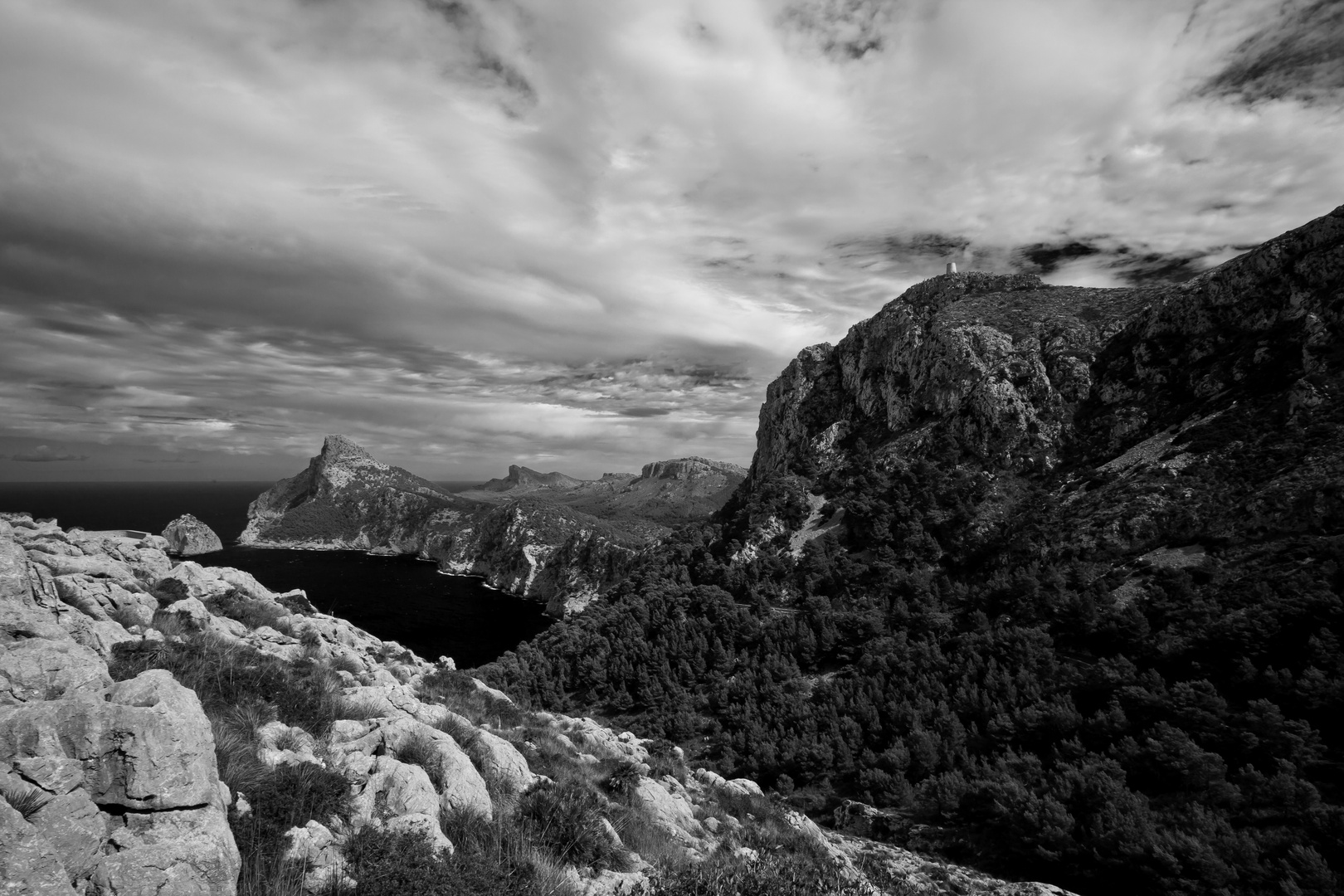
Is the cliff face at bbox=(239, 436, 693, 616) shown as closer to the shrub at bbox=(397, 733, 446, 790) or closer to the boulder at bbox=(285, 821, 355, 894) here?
the shrub at bbox=(397, 733, 446, 790)

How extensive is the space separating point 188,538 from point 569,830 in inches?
8307

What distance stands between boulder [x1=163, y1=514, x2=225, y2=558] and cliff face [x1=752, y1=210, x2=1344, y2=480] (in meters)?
177

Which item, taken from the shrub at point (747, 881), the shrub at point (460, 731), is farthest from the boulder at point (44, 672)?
the shrub at point (747, 881)

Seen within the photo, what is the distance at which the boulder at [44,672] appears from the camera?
247 inches

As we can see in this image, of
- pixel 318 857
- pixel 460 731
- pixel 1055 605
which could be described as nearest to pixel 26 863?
pixel 318 857

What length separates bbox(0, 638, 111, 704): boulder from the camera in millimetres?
6270

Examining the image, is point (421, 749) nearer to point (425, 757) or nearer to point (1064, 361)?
point (425, 757)

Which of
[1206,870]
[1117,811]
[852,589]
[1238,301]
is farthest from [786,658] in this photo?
[1238,301]

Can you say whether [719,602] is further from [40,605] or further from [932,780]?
[40,605]

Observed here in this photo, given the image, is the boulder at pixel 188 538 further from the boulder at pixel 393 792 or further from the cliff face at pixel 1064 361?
the boulder at pixel 393 792

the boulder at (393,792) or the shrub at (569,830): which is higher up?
the boulder at (393,792)

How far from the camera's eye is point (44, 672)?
6.58 meters

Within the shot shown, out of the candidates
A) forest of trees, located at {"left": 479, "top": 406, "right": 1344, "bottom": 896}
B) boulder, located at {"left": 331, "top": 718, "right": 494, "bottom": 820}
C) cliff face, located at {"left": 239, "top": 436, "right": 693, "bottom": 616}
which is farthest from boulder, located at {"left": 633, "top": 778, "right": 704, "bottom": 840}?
cliff face, located at {"left": 239, "top": 436, "right": 693, "bottom": 616}

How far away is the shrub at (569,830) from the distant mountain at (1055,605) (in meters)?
16.3
